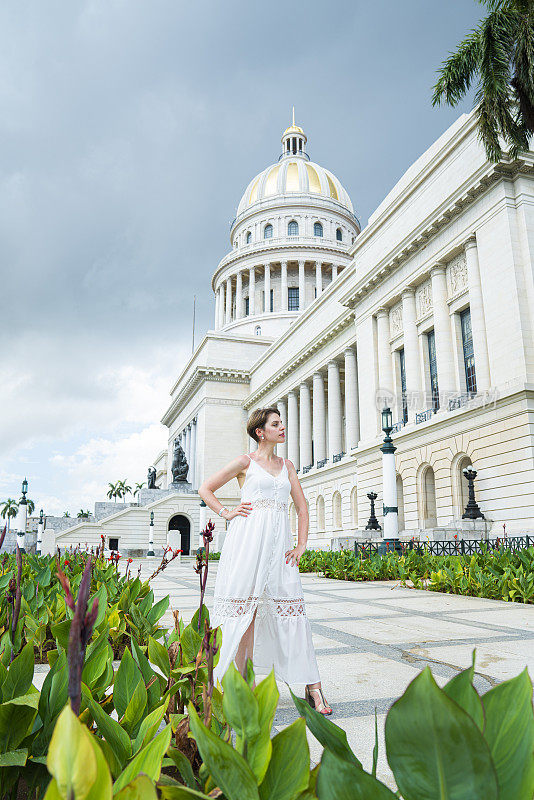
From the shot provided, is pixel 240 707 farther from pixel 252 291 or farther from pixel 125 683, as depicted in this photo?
pixel 252 291

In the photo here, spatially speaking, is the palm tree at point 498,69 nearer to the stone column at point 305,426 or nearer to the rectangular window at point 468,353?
the rectangular window at point 468,353

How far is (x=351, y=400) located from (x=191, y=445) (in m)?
23.9

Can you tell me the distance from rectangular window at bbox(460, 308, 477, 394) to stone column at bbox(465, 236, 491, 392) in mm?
941

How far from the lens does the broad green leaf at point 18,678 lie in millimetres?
1777

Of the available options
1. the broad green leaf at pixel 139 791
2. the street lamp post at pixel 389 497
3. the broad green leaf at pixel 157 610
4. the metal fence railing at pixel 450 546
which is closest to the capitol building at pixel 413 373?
the metal fence railing at pixel 450 546

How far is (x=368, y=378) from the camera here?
104 ft

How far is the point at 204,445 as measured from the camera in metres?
51.0

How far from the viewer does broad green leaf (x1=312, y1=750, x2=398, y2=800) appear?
84 cm

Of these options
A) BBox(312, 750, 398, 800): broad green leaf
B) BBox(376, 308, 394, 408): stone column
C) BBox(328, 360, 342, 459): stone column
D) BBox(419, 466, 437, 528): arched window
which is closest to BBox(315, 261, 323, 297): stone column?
BBox(328, 360, 342, 459): stone column

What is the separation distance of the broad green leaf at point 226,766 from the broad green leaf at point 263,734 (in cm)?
7

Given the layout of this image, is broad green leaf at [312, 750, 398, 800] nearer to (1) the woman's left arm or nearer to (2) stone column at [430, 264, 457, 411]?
(1) the woman's left arm

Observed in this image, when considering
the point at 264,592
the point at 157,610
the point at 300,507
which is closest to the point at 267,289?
the point at 300,507

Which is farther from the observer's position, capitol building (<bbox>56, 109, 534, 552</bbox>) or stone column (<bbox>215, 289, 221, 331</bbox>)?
stone column (<bbox>215, 289, 221, 331</bbox>)

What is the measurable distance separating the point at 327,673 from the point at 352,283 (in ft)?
108
